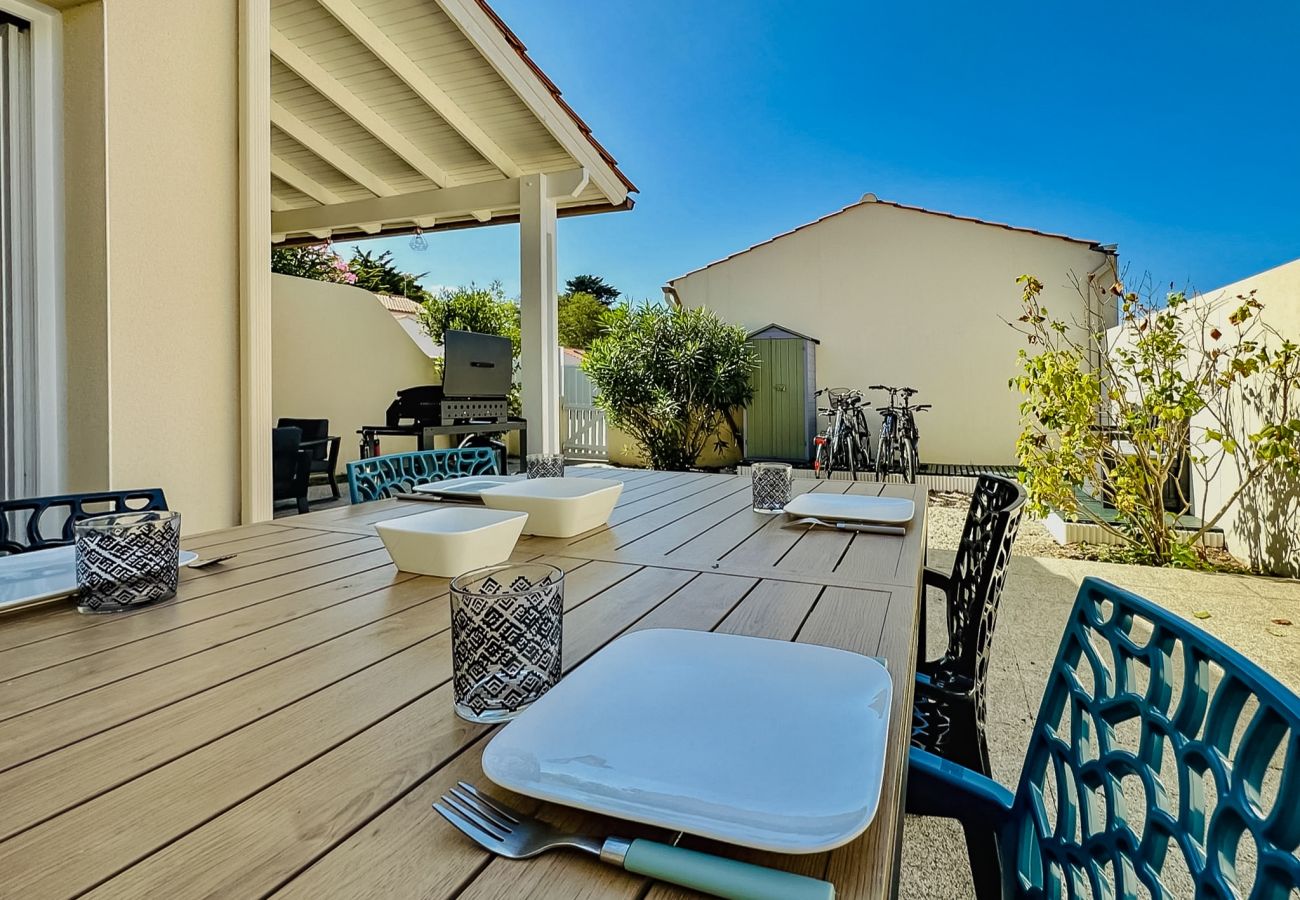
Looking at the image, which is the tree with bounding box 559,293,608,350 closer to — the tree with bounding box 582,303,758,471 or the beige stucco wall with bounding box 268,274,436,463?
the tree with bounding box 582,303,758,471

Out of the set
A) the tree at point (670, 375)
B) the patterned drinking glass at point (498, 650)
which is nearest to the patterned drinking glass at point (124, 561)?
the patterned drinking glass at point (498, 650)

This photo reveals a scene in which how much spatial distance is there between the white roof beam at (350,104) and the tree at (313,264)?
21.5 feet

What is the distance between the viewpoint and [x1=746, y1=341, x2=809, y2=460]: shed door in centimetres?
793

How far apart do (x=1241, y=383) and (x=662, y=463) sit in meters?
5.21

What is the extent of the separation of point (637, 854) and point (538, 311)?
15.0 ft

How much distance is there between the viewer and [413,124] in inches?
173

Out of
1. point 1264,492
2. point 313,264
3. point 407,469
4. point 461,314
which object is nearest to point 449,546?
point 407,469

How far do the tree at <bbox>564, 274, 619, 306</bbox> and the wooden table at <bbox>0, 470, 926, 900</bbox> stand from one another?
2745 cm

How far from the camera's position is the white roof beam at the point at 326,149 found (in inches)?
168

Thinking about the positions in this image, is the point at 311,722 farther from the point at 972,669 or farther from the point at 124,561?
the point at 972,669

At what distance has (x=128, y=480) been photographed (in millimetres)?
2070

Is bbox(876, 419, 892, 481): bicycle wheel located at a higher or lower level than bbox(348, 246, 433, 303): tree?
lower

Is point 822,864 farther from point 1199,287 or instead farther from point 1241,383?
point 1199,287

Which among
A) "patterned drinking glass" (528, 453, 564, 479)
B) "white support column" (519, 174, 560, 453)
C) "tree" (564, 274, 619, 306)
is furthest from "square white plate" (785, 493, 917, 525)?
"tree" (564, 274, 619, 306)
